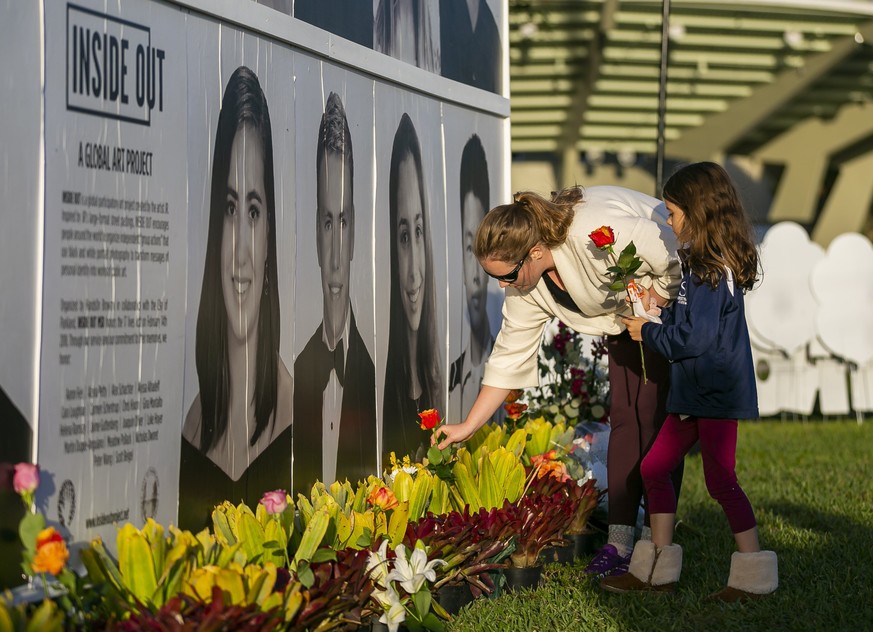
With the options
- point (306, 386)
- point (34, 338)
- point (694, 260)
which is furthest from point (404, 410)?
point (34, 338)

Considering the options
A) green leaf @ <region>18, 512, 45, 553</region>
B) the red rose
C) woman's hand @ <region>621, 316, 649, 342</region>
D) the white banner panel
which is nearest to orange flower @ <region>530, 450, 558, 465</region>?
woman's hand @ <region>621, 316, 649, 342</region>

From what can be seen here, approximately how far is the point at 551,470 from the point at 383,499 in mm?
1229

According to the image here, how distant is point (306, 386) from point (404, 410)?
2.77 ft

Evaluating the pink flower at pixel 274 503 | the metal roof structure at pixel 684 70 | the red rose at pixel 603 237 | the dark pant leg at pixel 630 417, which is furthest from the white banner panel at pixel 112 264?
the metal roof structure at pixel 684 70

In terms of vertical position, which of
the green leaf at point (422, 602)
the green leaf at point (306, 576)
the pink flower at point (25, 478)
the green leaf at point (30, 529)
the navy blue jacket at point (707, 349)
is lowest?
the green leaf at point (422, 602)

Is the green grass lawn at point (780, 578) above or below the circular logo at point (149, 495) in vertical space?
below

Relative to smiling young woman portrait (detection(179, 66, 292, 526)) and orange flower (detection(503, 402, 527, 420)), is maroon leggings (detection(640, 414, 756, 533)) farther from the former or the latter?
smiling young woman portrait (detection(179, 66, 292, 526))

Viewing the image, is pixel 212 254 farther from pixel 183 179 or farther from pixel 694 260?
pixel 694 260

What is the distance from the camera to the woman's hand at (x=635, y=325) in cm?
407

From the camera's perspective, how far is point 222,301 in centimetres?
336

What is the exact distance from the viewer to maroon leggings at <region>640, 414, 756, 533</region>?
159 inches

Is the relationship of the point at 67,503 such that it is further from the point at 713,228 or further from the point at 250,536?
the point at 713,228

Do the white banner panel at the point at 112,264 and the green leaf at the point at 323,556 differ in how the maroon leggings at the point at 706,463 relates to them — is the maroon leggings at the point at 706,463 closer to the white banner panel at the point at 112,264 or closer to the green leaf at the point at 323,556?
the green leaf at the point at 323,556

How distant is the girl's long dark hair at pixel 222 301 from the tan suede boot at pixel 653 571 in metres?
1.47
